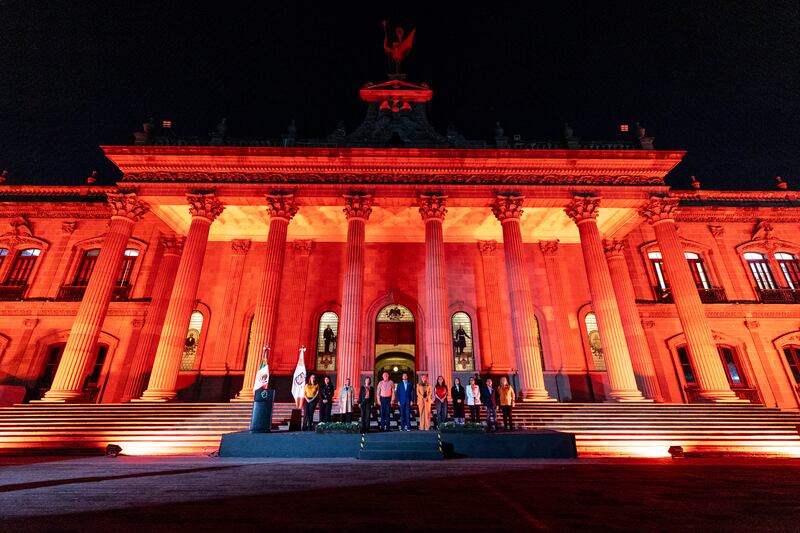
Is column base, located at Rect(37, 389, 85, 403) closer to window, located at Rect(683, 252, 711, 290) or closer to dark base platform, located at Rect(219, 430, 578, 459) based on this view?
dark base platform, located at Rect(219, 430, 578, 459)

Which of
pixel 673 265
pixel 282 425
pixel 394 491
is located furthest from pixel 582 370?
pixel 394 491

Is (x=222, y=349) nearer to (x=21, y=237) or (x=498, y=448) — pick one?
(x=21, y=237)

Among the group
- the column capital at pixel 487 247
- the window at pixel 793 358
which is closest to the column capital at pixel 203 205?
the column capital at pixel 487 247

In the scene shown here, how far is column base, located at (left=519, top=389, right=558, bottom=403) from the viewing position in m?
13.7

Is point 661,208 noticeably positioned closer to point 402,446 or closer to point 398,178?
point 398,178

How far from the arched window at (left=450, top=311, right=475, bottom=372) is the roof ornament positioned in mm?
15090

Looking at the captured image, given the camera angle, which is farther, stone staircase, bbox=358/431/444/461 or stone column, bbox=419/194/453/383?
stone column, bbox=419/194/453/383

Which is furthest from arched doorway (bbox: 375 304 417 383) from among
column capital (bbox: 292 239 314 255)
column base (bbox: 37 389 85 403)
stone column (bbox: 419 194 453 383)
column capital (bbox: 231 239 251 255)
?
column base (bbox: 37 389 85 403)

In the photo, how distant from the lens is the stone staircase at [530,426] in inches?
418

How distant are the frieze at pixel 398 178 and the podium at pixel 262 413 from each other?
1075 centimetres

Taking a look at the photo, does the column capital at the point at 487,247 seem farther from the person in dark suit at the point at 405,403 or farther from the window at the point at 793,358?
the window at the point at 793,358

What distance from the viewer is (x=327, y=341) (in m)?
19.7

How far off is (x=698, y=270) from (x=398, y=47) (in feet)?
A: 73.9

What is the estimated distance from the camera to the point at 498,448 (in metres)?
8.90
